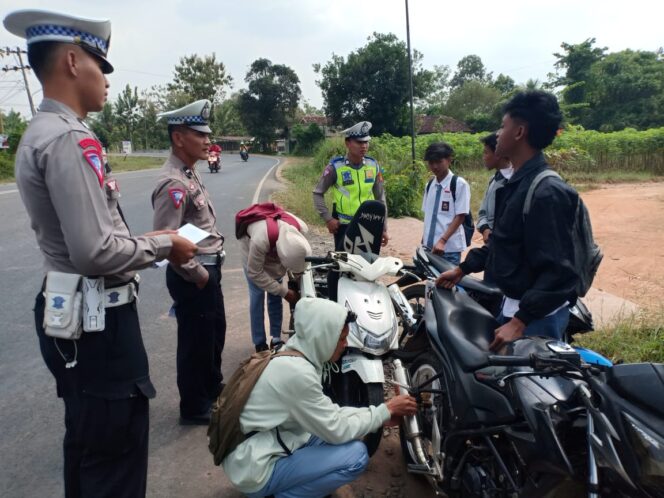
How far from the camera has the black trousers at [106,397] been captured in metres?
1.60

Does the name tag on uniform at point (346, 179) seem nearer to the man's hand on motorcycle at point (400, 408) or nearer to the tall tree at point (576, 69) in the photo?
the man's hand on motorcycle at point (400, 408)

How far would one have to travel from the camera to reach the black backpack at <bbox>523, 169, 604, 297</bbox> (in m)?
1.89

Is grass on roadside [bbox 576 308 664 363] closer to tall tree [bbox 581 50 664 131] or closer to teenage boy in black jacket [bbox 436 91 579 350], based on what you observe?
teenage boy in black jacket [bbox 436 91 579 350]

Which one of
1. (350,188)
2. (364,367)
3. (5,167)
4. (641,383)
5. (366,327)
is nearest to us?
(641,383)

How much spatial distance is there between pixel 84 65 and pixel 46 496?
2072 millimetres

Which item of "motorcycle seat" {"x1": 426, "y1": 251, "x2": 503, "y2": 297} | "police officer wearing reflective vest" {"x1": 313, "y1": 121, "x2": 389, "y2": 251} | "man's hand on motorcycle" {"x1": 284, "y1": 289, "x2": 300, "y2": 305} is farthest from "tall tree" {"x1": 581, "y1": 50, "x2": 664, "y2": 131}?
"man's hand on motorcycle" {"x1": 284, "y1": 289, "x2": 300, "y2": 305}

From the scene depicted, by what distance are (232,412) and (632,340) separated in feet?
10.0

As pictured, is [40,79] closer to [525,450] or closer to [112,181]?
[112,181]

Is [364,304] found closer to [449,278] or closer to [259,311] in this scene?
[449,278]

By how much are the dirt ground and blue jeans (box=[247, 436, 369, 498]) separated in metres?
0.47

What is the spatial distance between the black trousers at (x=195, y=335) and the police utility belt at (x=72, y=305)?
119cm

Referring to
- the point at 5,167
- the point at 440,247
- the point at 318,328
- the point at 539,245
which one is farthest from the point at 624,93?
the point at 318,328

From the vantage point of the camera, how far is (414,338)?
2.70 meters

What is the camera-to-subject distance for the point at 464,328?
2152mm
